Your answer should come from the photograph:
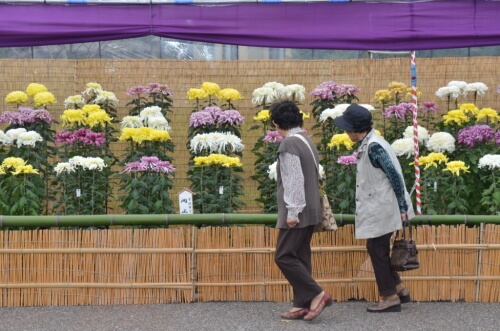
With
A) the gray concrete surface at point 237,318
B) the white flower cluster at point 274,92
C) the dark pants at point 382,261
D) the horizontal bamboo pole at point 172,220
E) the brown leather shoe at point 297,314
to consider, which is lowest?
the gray concrete surface at point 237,318

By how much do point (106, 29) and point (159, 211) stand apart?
1898mm

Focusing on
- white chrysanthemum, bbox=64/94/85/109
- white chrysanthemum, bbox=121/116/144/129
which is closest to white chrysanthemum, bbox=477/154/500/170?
white chrysanthemum, bbox=121/116/144/129

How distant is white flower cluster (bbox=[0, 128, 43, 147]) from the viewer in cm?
874

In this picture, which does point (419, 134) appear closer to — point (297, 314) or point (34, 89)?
point (297, 314)

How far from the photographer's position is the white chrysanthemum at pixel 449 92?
9.67 m

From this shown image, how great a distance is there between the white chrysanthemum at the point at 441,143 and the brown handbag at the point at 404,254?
217 centimetres

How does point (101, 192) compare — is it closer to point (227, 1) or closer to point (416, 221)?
point (227, 1)

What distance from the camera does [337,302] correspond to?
299 inches

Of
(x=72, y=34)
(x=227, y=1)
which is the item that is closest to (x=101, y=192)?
(x=72, y=34)

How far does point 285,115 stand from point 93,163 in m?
2.43

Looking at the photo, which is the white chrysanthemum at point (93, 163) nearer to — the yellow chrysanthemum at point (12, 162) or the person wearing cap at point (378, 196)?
the yellow chrysanthemum at point (12, 162)

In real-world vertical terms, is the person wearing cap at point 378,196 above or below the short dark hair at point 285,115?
below

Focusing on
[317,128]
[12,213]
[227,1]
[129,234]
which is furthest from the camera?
[317,128]

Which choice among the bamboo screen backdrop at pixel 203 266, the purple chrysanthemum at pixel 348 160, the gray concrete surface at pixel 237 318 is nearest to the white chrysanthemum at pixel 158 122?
the bamboo screen backdrop at pixel 203 266
